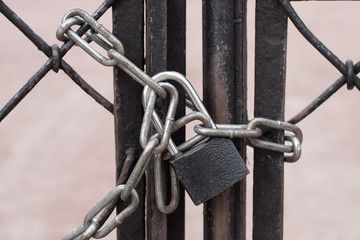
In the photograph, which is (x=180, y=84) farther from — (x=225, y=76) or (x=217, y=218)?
(x=217, y=218)

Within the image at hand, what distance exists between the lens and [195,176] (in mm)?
570

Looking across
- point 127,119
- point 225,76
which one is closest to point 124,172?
point 127,119

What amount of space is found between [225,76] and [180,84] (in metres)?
0.06

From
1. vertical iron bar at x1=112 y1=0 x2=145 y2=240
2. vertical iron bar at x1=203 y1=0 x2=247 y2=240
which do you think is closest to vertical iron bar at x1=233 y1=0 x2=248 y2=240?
vertical iron bar at x1=203 y1=0 x2=247 y2=240

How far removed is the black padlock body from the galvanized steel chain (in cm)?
1

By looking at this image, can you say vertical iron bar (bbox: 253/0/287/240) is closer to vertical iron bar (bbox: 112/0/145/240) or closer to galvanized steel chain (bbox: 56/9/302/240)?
galvanized steel chain (bbox: 56/9/302/240)

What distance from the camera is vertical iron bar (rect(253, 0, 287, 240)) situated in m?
0.62

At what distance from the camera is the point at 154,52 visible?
594 mm

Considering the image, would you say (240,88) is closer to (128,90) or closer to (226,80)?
(226,80)

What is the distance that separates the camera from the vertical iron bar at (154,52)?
0.59 m

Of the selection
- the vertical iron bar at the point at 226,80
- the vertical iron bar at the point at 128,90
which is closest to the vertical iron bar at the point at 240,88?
the vertical iron bar at the point at 226,80

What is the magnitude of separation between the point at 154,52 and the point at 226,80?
10cm

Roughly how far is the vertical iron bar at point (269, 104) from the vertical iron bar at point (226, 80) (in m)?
0.03

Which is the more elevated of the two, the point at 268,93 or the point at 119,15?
the point at 119,15
